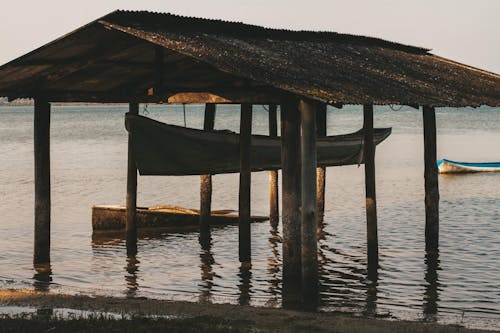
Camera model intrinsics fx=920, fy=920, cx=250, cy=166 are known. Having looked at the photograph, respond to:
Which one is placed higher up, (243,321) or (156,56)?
(156,56)

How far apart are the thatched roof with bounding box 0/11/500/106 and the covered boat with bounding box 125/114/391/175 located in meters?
0.68

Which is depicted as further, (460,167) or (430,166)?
(460,167)

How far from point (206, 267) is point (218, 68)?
6.72 metres

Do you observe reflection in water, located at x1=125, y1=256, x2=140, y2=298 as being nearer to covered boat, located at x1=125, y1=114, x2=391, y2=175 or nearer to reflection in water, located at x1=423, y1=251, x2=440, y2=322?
covered boat, located at x1=125, y1=114, x2=391, y2=175

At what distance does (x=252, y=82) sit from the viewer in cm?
1496

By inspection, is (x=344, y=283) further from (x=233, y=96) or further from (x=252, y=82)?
(x=233, y=96)

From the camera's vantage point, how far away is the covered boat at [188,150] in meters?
16.3

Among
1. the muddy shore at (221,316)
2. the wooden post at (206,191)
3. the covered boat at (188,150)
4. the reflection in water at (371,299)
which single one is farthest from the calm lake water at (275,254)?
the covered boat at (188,150)

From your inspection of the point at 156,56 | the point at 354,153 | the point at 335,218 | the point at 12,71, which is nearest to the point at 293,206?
the point at 156,56

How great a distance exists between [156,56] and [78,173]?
29.6 metres

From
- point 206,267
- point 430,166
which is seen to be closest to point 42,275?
point 206,267

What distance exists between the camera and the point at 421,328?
38.3ft

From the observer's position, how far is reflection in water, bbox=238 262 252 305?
15.1 m

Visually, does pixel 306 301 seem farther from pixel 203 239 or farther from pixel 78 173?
pixel 78 173
